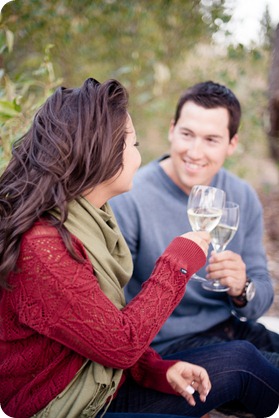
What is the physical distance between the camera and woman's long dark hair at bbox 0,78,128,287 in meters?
1.32

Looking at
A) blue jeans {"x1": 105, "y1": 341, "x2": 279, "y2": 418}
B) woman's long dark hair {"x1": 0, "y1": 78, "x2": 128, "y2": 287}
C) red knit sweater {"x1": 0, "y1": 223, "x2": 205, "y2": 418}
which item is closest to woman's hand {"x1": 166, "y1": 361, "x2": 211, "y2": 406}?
blue jeans {"x1": 105, "y1": 341, "x2": 279, "y2": 418}

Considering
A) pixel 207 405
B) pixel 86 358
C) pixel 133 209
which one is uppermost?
pixel 133 209

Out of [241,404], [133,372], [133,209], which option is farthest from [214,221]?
[241,404]

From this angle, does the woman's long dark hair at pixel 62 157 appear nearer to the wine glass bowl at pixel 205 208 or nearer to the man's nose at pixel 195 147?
the wine glass bowl at pixel 205 208

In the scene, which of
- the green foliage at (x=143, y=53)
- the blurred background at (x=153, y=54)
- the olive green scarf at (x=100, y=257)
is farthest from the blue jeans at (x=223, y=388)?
the green foliage at (x=143, y=53)

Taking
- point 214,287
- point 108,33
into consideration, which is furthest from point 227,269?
point 108,33

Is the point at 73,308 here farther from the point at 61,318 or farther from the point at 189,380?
the point at 189,380

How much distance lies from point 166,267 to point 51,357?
0.42m

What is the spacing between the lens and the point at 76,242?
1.34 m

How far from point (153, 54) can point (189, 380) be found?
12.0 feet

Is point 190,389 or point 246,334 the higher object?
point 190,389

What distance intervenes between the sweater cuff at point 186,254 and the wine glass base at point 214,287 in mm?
516

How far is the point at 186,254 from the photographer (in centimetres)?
149

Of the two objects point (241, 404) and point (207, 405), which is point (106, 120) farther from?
point (241, 404)
